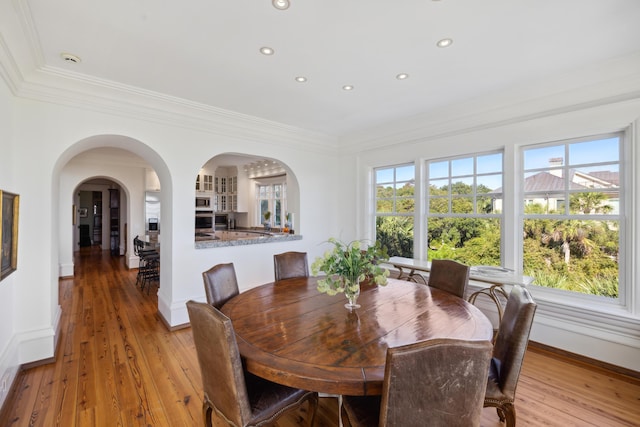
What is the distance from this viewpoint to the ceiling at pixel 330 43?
72.2 inches

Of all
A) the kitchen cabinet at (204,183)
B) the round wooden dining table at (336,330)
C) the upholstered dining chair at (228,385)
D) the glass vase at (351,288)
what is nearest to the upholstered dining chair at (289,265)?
the round wooden dining table at (336,330)

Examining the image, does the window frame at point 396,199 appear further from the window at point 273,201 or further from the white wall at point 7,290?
the white wall at point 7,290

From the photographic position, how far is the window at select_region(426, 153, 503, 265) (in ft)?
11.3

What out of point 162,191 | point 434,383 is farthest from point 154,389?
point 162,191

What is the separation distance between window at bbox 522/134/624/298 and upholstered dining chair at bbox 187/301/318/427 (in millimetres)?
2997

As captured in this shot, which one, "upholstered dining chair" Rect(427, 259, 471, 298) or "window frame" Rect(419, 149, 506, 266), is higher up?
"window frame" Rect(419, 149, 506, 266)

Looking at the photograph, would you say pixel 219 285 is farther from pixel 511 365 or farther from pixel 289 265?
pixel 511 365

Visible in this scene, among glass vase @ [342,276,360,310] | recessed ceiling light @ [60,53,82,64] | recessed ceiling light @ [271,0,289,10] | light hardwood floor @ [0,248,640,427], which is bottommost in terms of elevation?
light hardwood floor @ [0,248,640,427]

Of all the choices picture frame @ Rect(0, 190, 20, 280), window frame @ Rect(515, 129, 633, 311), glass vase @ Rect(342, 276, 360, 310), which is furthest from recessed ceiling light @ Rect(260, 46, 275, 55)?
window frame @ Rect(515, 129, 633, 311)

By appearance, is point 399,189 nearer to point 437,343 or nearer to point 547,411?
point 547,411

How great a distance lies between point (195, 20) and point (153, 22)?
29cm

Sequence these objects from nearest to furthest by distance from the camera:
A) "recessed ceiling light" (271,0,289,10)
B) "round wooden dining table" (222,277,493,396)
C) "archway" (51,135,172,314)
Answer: "round wooden dining table" (222,277,493,396)
"recessed ceiling light" (271,0,289,10)
"archway" (51,135,172,314)

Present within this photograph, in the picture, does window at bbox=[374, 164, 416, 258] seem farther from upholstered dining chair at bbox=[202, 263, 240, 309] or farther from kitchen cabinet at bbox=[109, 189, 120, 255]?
kitchen cabinet at bbox=[109, 189, 120, 255]

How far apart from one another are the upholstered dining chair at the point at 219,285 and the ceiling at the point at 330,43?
178 cm
